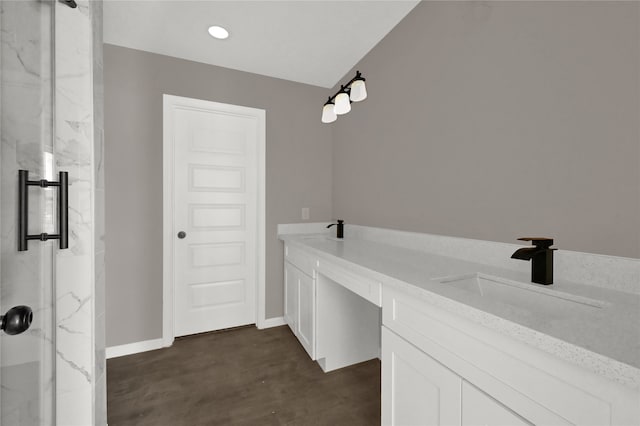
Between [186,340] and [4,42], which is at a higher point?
[4,42]

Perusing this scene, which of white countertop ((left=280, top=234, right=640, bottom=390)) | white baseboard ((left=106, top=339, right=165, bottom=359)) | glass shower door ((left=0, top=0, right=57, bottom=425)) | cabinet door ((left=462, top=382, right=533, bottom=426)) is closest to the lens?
white countertop ((left=280, top=234, right=640, bottom=390))

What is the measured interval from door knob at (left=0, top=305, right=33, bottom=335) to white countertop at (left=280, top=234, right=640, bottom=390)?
1146mm

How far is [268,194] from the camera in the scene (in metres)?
2.63

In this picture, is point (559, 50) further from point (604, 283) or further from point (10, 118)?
point (10, 118)

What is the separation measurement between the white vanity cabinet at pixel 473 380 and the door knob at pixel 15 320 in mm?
1172

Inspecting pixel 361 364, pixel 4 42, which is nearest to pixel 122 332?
pixel 361 364

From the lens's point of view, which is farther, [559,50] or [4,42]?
[559,50]

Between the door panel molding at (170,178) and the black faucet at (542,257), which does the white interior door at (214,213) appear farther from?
the black faucet at (542,257)

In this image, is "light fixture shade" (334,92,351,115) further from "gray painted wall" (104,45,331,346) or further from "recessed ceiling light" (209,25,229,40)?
"gray painted wall" (104,45,331,346)

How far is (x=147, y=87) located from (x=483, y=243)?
275 cm

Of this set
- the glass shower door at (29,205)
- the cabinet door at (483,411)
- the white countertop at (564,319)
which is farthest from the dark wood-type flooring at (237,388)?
the white countertop at (564,319)

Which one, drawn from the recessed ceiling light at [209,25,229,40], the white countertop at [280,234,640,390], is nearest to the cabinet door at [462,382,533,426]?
the white countertop at [280,234,640,390]

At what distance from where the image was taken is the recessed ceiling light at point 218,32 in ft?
6.49

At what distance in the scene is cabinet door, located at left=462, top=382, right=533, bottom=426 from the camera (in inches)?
26.1
